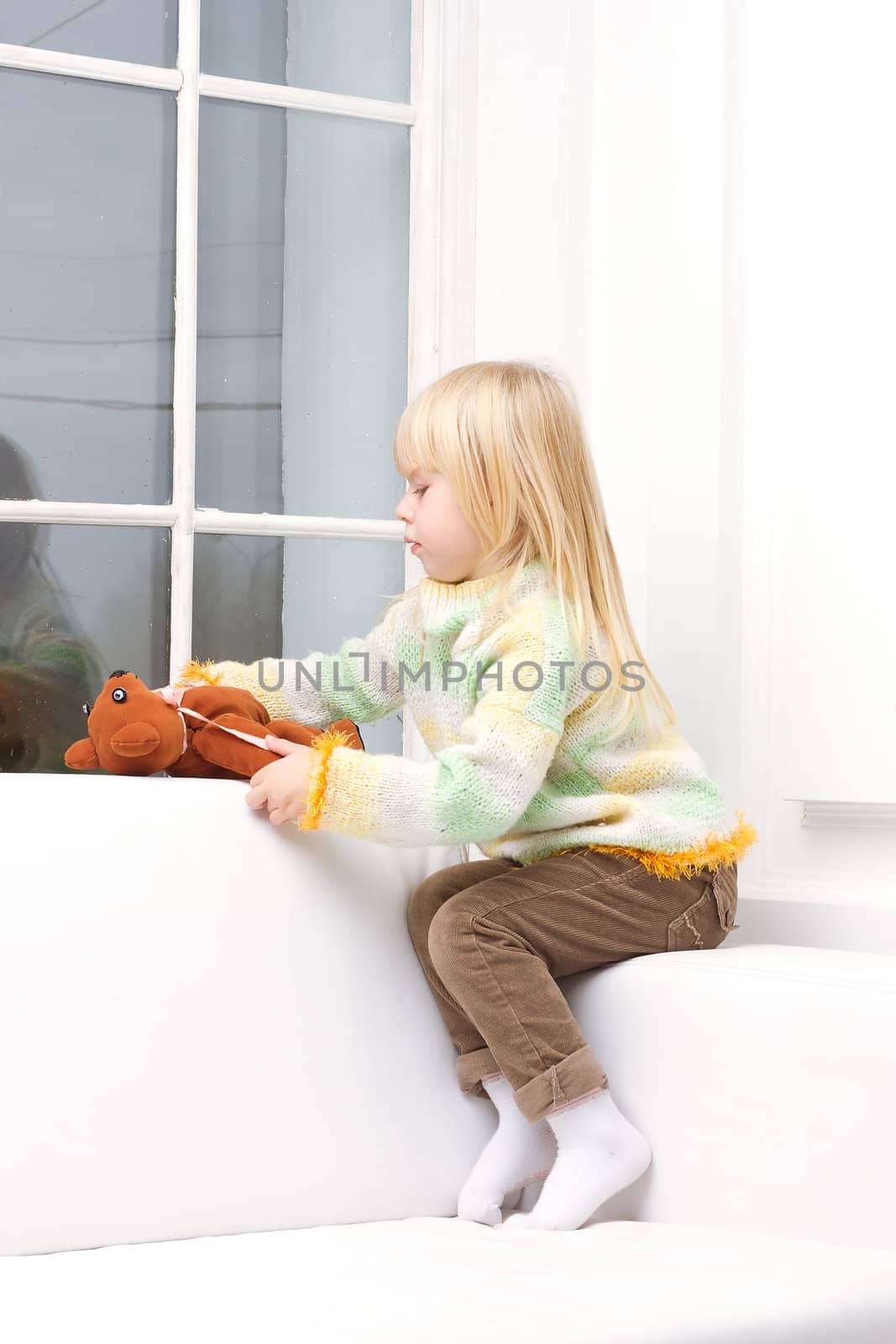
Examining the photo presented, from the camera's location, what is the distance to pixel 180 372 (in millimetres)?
1735

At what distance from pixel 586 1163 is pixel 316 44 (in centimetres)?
148

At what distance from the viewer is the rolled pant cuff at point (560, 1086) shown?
3.86 ft

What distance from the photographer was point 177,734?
1.27 metres

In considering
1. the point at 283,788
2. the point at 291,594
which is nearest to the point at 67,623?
the point at 291,594

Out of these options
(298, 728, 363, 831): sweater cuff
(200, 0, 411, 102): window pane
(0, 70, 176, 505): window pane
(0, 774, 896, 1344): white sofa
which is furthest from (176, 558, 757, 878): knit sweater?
(200, 0, 411, 102): window pane

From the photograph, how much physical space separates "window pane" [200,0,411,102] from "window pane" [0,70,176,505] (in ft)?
0.38

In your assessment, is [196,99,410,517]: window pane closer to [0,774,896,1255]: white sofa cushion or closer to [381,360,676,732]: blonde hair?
[381,360,676,732]: blonde hair

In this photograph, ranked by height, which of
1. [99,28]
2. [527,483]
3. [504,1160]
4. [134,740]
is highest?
[99,28]

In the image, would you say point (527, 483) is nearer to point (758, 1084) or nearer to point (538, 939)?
point (538, 939)

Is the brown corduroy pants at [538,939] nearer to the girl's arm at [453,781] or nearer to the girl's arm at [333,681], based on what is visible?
the girl's arm at [453,781]

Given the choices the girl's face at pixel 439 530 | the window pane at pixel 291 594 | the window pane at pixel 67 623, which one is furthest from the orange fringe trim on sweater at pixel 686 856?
the window pane at pixel 67 623

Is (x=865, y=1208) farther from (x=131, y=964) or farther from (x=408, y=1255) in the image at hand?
(x=131, y=964)

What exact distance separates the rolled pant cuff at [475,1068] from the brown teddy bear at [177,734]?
0.32 m

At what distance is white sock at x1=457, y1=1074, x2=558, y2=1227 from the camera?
1.21m
